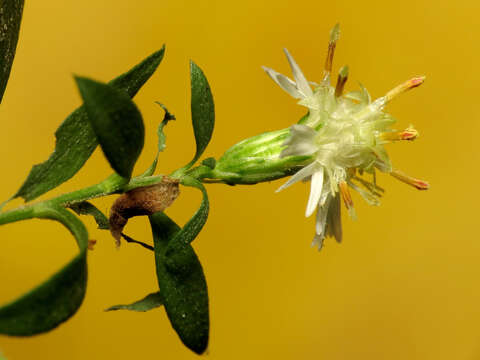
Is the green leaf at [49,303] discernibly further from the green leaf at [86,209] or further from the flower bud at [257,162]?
the flower bud at [257,162]

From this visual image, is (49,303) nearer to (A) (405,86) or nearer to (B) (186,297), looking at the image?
(B) (186,297)

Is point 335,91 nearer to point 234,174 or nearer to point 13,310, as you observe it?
point 234,174

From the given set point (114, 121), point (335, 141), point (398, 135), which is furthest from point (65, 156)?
point (398, 135)

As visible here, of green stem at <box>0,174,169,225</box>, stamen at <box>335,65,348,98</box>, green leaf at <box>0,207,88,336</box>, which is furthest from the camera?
stamen at <box>335,65,348,98</box>

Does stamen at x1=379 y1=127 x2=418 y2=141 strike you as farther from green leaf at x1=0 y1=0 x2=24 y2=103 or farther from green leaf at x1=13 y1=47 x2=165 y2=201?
green leaf at x1=0 y1=0 x2=24 y2=103

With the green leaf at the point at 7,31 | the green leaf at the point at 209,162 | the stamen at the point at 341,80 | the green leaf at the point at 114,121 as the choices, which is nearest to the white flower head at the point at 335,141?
the stamen at the point at 341,80

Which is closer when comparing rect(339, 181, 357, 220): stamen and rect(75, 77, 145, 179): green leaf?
rect(75, 77, 145, 179): green leaf

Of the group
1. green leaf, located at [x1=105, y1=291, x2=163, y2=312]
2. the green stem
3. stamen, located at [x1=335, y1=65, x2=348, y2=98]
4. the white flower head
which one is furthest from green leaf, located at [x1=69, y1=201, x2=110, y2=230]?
stamen, located at [x1=335, y1=65, x2=348, y2=98]
